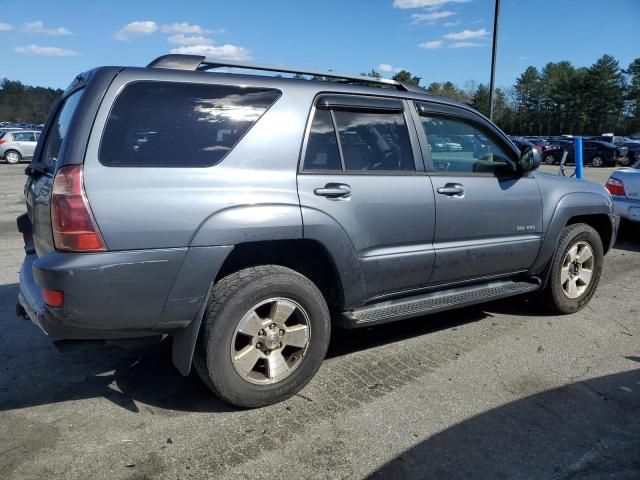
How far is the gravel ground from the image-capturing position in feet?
8.59

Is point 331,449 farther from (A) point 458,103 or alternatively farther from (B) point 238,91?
(A) point 458,103

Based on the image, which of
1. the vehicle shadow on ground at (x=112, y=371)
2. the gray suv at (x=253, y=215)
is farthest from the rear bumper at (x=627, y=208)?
the vehicle shadow on ground at (x=112, y=371)

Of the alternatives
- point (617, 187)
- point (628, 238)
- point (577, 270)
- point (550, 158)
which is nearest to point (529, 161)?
point (577, 270)

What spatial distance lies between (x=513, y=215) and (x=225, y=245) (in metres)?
2.46

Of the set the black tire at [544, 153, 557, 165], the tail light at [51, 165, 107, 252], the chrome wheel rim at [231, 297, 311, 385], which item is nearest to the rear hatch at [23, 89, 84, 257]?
the tail light at [51, 165, 107, 252]

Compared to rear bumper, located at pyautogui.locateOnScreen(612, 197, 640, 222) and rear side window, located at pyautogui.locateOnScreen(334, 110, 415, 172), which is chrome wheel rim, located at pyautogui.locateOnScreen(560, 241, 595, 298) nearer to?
rear side window, located at pyautogui.locateOnScreen(334, 110, 415, 172)

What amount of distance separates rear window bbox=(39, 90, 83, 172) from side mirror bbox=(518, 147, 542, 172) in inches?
128

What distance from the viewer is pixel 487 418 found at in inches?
121

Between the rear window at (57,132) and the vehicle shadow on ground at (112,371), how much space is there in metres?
1.36

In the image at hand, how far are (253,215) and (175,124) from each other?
2.10 ft

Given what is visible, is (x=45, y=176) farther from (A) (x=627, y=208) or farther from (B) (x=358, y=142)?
(A) (x=627, y=208)

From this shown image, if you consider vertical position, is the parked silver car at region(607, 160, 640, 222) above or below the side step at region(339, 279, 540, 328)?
above

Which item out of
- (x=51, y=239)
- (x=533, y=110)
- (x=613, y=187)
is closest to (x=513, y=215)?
(x=51, y=239)

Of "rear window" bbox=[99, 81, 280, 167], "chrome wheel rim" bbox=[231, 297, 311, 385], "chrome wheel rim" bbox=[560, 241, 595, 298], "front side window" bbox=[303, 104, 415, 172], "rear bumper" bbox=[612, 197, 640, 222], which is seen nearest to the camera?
"rear window" bbox=[99, 81, 280, 167]
